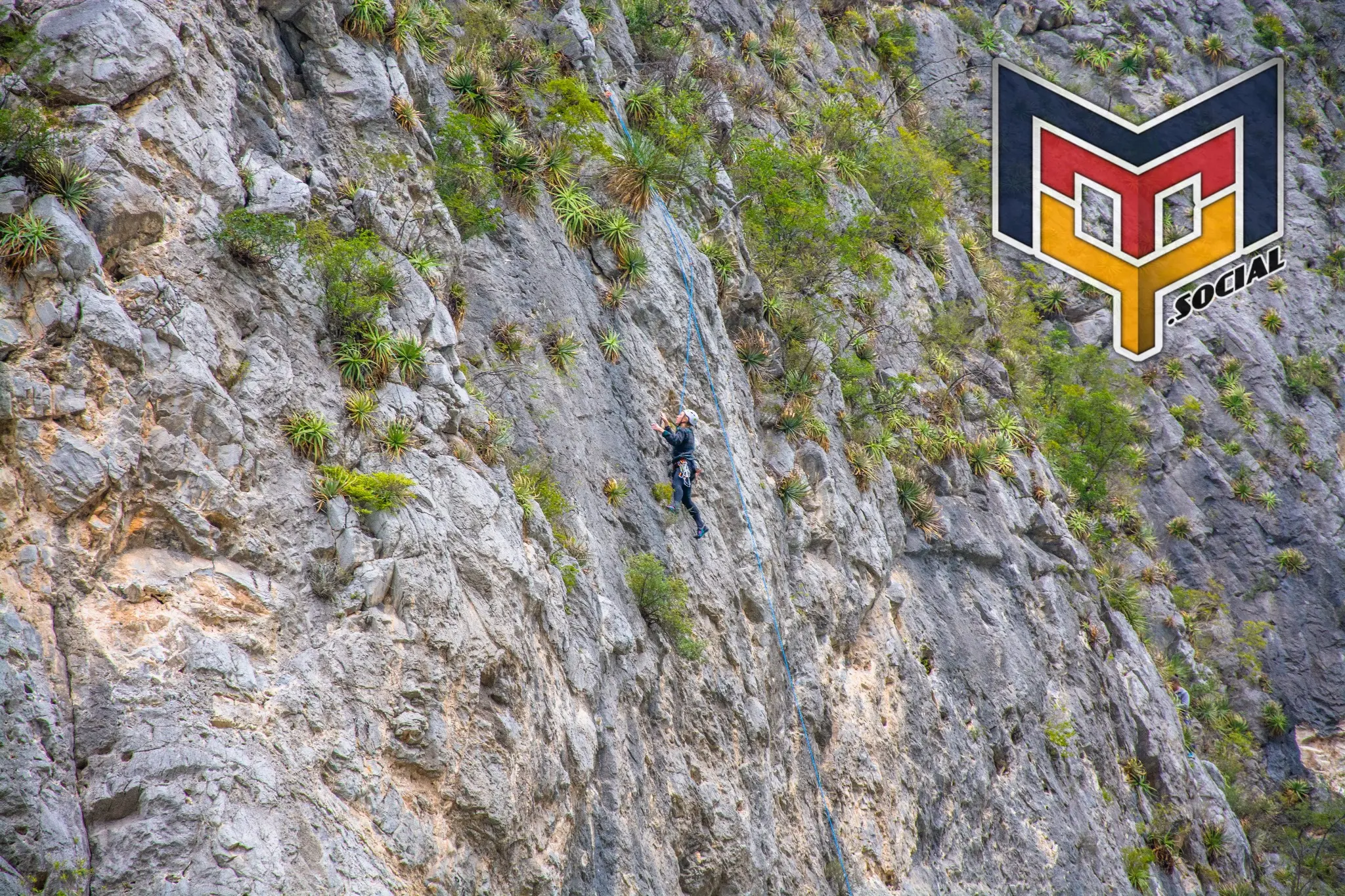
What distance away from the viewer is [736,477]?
15508 millimetres

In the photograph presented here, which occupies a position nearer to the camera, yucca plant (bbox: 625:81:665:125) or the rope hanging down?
the rope hanging down

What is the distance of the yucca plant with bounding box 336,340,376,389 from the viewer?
10.5m

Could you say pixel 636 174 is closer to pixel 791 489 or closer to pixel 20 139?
pixel 791 489

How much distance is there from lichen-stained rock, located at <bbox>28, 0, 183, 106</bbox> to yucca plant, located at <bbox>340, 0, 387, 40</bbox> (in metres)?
3.51

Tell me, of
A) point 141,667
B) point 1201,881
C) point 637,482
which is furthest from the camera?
point 1201,881

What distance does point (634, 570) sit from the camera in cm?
1322

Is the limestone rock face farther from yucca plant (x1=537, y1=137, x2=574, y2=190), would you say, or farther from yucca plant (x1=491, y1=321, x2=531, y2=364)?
yucca plant (x1=537, y1=137, x2=574, y2=190)

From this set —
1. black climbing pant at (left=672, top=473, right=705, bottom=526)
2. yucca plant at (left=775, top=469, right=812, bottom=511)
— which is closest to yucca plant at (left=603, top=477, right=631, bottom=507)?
black climbing pant at (left=672, top=473, right=705, bottom=526)

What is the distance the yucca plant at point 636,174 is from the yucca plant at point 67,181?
8.58m

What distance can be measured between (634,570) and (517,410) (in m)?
2.67

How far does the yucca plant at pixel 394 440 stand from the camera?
408 inches

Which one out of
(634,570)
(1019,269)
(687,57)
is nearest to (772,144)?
(687,57)

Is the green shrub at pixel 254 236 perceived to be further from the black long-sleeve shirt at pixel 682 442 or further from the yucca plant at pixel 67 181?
the black long-sleeve shirt at pixel 682 442

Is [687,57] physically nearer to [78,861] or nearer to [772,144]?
[772,144]
